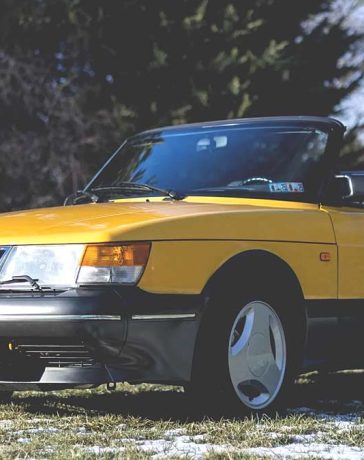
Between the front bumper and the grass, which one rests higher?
the front bumper

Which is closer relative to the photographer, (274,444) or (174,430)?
(274,444)

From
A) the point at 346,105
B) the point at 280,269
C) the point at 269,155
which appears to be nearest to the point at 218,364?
the point at 280,269

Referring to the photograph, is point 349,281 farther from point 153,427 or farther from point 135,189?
point 153,427

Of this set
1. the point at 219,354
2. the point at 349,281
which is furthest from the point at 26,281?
the point at 349,281

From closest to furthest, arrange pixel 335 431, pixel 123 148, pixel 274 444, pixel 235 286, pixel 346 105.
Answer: pixel 274 444 < pixel 335 431 < pixel 235 286 < pixel 123 148 < pixel 346 105

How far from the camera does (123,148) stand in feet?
23.3

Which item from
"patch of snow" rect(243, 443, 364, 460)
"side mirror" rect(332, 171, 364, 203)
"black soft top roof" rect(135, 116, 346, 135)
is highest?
"black soft top roof" rect(135, 116, 346, 135)

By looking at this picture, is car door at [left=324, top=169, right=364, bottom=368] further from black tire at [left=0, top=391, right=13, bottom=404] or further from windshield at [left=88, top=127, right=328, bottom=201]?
black tire at [left=0, top=391, right=13, bottom=404]

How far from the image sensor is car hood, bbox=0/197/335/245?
501 cm

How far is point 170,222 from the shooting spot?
506 centimetres

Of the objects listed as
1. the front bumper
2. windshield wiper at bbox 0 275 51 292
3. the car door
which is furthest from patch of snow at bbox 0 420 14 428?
the car door

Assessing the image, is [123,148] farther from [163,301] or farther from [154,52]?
[154,52]

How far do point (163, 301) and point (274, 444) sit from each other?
2.88 ft

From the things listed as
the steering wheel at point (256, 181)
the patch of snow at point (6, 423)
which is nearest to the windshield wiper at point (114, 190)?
the steering wheel at point (256, 181)
